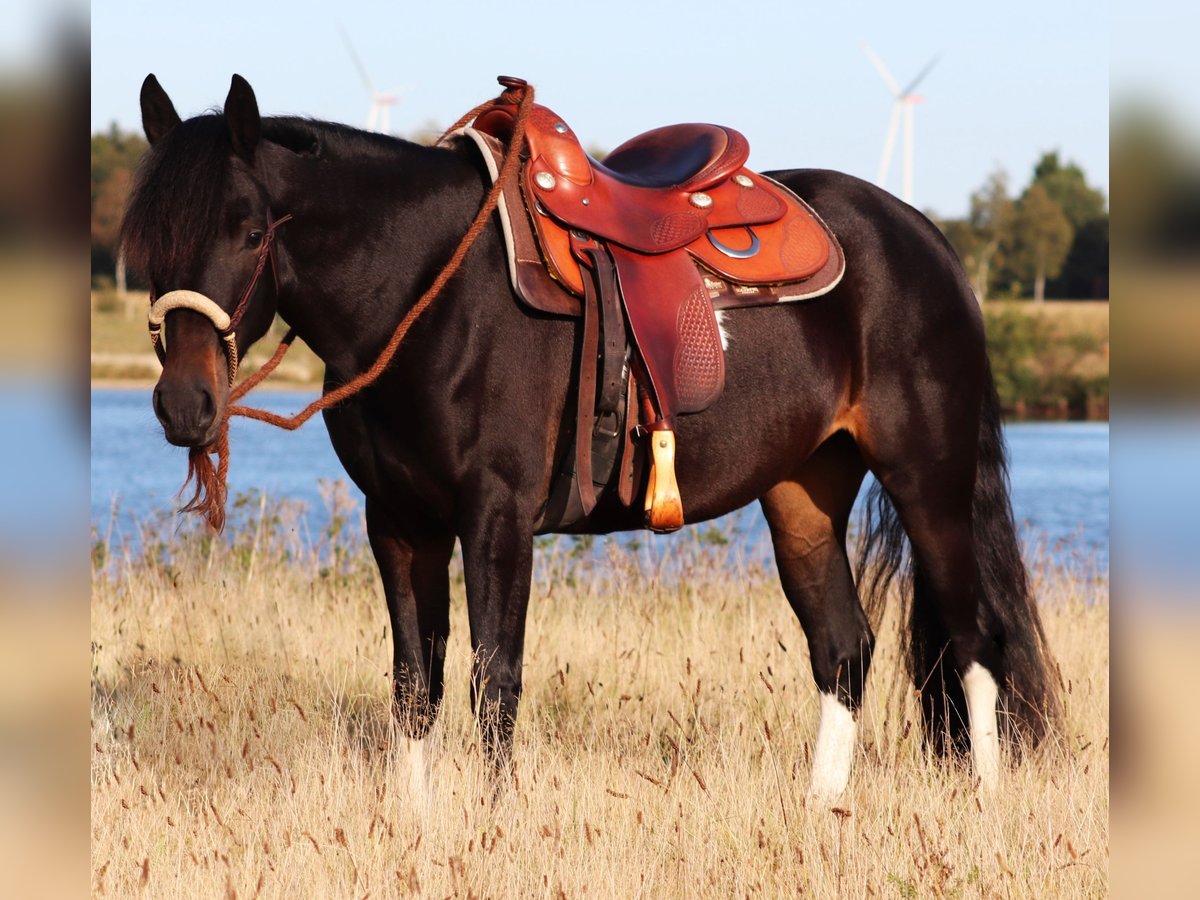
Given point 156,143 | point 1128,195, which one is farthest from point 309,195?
point 1128,195

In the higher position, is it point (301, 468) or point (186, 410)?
point (186, 410)

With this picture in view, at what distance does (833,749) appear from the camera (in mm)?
4230

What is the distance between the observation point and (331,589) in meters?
6.84

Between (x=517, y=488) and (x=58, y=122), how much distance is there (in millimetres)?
2366

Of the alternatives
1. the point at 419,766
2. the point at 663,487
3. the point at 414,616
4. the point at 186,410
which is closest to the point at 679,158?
the point at 663,487

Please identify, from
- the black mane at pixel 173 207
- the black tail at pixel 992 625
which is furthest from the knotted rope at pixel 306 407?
the black tail at pixel 992 625

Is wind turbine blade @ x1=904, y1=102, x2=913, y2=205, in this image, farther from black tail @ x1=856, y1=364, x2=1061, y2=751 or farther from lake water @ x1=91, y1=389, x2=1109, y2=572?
black tail @ x1=856, y1=364, x2=1061, y2=751

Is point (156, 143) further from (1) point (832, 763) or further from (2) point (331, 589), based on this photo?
(2) point (331, 589)

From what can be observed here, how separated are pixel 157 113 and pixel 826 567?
8.32 feet

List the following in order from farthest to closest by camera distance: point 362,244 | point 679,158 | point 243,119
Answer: point 679,158 → point 362,244 → point 243,119

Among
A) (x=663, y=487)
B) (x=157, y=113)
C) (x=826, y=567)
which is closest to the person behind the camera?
(x=157, y=113)

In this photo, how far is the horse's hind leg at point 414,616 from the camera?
143 inches

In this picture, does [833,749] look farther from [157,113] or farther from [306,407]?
[157,113]

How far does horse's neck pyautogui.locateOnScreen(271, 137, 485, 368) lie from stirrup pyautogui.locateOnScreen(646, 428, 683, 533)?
76cm
